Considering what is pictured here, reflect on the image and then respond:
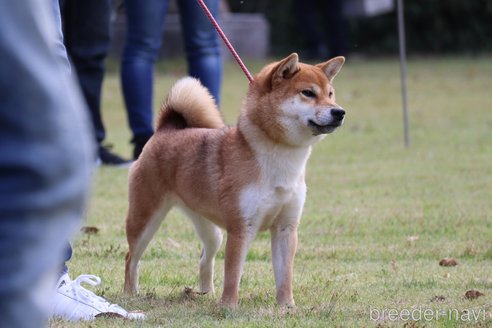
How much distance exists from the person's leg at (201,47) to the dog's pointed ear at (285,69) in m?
2.33

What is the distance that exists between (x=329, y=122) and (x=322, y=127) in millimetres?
35

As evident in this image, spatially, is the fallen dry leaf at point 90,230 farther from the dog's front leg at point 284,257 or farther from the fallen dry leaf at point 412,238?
the dog's front leg at point 284,257

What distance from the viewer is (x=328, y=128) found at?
3.46 meters

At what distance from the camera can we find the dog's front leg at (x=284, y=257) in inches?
140

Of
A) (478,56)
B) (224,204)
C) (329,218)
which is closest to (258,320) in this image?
(224,204)

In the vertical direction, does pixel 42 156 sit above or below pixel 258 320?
above

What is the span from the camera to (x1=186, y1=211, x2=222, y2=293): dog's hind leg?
3.96 m

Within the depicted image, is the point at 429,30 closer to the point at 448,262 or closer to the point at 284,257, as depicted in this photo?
the point at 448,262

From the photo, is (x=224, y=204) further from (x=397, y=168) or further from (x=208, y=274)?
(x=397, y=168)

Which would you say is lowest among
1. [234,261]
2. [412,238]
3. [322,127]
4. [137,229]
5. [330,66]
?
[412,238]

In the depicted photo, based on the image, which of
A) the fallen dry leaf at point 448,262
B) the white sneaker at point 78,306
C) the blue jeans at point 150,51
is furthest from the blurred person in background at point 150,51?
the white sneaker at point 78,306

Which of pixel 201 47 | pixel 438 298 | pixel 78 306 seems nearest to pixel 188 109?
pixel 78 306

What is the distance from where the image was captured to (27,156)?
1.06m

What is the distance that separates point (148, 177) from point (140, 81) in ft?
9.24
